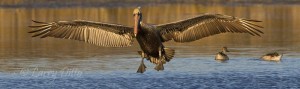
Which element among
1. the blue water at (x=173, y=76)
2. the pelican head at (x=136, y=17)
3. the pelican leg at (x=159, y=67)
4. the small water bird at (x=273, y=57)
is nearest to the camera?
the pelican head at (x=136, y=17)

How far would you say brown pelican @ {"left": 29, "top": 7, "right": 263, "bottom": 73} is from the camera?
38.2 feet

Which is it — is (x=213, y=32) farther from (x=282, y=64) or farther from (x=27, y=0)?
(x=27, y=0)

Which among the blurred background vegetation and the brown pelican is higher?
the brown pelican

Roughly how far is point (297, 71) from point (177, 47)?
18.2 feet

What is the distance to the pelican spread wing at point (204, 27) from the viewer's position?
11.6m

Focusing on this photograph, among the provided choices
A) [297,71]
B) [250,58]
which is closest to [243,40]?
[250,58]

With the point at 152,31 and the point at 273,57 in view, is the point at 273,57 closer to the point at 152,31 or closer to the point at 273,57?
the point at 273,57

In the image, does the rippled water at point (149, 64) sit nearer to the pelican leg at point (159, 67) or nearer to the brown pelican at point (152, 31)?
the brown pelican at point (152, 31)

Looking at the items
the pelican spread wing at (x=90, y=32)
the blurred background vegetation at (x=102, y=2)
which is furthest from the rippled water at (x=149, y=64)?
the blurred background vegetation at (x=102, y=2)

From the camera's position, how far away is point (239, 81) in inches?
610

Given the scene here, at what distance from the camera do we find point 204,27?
11852 millimetres

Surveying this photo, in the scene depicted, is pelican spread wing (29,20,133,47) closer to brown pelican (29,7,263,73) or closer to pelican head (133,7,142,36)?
brown pelican (29,7,263,73)

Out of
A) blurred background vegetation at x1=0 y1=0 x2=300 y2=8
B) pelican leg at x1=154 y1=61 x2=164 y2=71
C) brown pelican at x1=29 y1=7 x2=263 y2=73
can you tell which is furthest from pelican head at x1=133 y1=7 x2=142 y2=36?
blurred background vegetation at x1=0 y1=0 x2=300 y2=8

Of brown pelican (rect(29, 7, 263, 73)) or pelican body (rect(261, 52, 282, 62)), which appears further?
pelican body (rect(261, 52, 282, 62))
